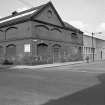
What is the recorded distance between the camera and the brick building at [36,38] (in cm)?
2170

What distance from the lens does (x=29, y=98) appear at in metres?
5.48

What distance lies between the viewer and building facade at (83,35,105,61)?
35312 millimetres

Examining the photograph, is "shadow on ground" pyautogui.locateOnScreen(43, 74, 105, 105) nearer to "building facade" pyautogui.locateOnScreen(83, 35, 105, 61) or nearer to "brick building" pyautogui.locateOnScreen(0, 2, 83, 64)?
"brick building" pyautogui.locateOnScreen(0, 2, 83, 64)

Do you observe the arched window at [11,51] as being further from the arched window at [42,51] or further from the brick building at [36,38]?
the arched window at [42,51]

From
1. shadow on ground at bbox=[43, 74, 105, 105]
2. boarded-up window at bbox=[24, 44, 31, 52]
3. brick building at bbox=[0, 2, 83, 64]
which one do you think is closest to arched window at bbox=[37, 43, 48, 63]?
brick building at bbox=[0, 2, 83, 64]

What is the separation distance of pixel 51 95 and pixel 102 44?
40.6 m

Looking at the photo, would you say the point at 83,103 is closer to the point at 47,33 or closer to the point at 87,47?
the point at 47,33

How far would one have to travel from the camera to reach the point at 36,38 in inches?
856

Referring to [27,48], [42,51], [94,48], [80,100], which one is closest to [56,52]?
[42,51]

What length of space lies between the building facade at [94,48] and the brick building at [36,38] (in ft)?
26.4

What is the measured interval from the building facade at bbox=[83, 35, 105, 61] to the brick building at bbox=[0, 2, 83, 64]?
804 cm

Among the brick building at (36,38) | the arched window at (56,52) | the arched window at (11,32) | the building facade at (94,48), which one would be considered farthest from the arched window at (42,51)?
the building facade at (94,48)

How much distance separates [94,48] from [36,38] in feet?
73.4

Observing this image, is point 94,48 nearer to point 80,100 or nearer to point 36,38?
point 36,38
